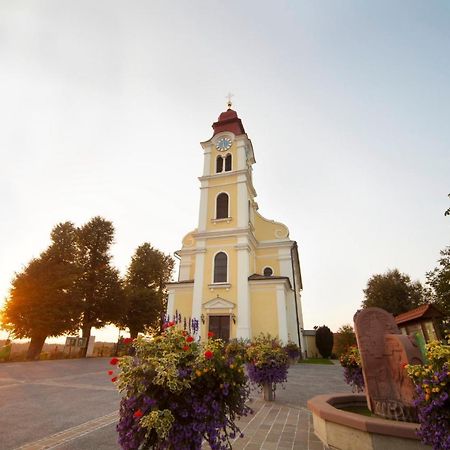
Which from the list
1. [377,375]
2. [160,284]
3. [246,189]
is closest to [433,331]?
[377,375]

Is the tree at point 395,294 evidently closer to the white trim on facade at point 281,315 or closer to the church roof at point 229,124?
the white trim on facade at point 281,315

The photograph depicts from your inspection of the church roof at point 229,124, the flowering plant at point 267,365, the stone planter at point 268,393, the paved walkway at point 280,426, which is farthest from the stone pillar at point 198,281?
the flowering plant at point 267,365

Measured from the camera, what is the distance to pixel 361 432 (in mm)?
3914

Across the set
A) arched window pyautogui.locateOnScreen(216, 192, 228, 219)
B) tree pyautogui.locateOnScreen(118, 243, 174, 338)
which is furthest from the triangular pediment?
tree pyautogui.locateOnScreen(118, 243, 174, 338)

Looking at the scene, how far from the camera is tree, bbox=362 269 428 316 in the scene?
105 feet

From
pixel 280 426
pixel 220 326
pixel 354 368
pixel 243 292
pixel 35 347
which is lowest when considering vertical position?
pixel 280 426

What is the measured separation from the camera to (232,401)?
3.06 meters

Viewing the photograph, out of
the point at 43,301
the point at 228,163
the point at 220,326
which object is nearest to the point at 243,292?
the point at 220,326

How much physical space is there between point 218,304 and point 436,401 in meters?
20.5

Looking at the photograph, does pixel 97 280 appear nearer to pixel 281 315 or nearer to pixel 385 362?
pixel 281 315

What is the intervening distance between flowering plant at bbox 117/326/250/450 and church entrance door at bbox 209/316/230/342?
19.8 metres

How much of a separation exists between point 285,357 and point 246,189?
66.5 ft

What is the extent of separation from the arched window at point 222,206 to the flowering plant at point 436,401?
932 inches

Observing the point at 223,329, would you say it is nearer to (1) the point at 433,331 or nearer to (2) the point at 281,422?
(1) the point at 433,331
